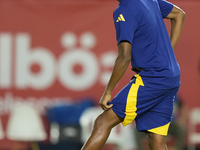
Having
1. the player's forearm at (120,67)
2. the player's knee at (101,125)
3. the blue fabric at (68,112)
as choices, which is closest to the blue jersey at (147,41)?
the player's forearm at (120,67)

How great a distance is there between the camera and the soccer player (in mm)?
2709

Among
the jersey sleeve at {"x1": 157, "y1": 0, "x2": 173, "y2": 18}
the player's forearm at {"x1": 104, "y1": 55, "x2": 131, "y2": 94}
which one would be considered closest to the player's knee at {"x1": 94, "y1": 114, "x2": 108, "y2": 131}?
the player's forearm at {"x1": 104, "y1": 55, "x2": 131, "y2": 94}

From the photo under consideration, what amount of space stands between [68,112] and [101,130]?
9.42ft

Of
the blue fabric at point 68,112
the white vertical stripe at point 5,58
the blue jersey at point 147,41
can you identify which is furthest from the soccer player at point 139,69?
the white vertical stripe at point 5,58

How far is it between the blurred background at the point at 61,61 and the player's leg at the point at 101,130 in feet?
9.35

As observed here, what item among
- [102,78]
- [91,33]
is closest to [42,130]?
[102,78]

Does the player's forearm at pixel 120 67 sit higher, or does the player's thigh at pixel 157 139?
the player's forearm at pixel 120 67

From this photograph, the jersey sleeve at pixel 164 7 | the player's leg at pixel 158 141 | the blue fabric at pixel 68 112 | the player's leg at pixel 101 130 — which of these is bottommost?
the blue fabric at pixel 68 112

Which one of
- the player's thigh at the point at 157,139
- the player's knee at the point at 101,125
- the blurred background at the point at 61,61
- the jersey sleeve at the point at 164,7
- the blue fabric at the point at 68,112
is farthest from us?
the blurred background at the point at 61,61

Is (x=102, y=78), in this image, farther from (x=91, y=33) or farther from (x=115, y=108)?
(x=115, y=108)

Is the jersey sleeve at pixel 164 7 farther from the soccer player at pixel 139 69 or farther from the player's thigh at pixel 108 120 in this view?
the player's thigh at pixel 108 120

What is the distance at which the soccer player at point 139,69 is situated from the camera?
2.71 meters

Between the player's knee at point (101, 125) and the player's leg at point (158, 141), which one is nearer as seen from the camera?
the player's knee at point (101, 125)

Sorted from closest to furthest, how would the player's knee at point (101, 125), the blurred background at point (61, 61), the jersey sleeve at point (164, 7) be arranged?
the player's knee at point (101, 125) → the jersey sleeve at point (164, 7) → the blurred background at point (61, 61)
